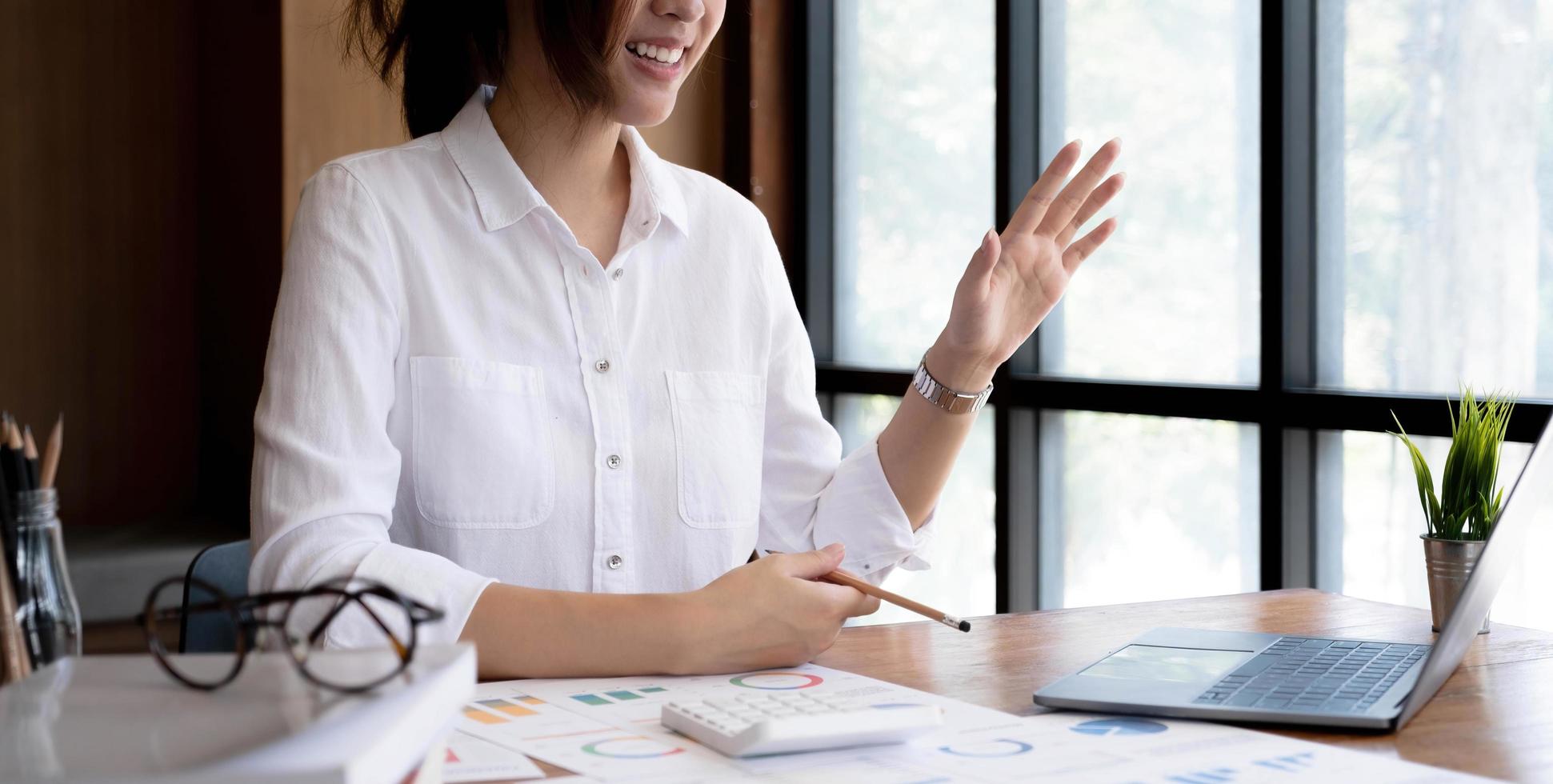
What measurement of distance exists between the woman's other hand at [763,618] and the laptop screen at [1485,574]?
44 cm

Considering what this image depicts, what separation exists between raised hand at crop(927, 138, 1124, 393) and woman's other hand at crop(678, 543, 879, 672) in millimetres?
364

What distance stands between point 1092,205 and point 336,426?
2.66 ft

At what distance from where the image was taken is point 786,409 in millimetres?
1631

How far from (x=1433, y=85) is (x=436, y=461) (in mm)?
1822

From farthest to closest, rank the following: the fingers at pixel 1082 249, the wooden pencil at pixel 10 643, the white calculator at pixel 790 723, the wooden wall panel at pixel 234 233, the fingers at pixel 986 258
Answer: the wooden wall panel at pixel 234 233 → the fingers at pixel 1082 249 → the fingers at pixel 986 258 → the white calculator at pixel 790 723 → the wooden pencil at pixel 10 643

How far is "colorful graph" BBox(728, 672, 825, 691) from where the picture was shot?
42.2 inches

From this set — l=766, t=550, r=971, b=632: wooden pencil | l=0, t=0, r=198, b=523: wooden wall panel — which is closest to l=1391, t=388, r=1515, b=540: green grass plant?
l=766, t=550, r=971, b=632: wooden pencil

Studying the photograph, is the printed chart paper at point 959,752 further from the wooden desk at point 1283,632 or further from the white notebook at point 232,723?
the white notebook at point 232,723

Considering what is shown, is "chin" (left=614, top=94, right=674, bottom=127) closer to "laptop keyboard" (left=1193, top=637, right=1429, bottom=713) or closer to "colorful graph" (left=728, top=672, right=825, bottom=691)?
"colorful graph" (left=728, top=672, right=825, bottom=691)

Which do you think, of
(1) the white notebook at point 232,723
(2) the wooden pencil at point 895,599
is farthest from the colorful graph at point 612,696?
(1) the white notebook at point 232,723

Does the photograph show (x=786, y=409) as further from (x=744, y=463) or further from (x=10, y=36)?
(x=10, y=36)

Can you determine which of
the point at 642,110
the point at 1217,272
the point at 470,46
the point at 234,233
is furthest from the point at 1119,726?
the point at 234,233

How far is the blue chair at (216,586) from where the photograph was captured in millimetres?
1320

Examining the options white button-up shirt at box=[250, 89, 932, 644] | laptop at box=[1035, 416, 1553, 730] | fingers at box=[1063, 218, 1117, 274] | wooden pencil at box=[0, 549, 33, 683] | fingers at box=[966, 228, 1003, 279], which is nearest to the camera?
wooden pencil at box=[0, 549, 33, 683]
